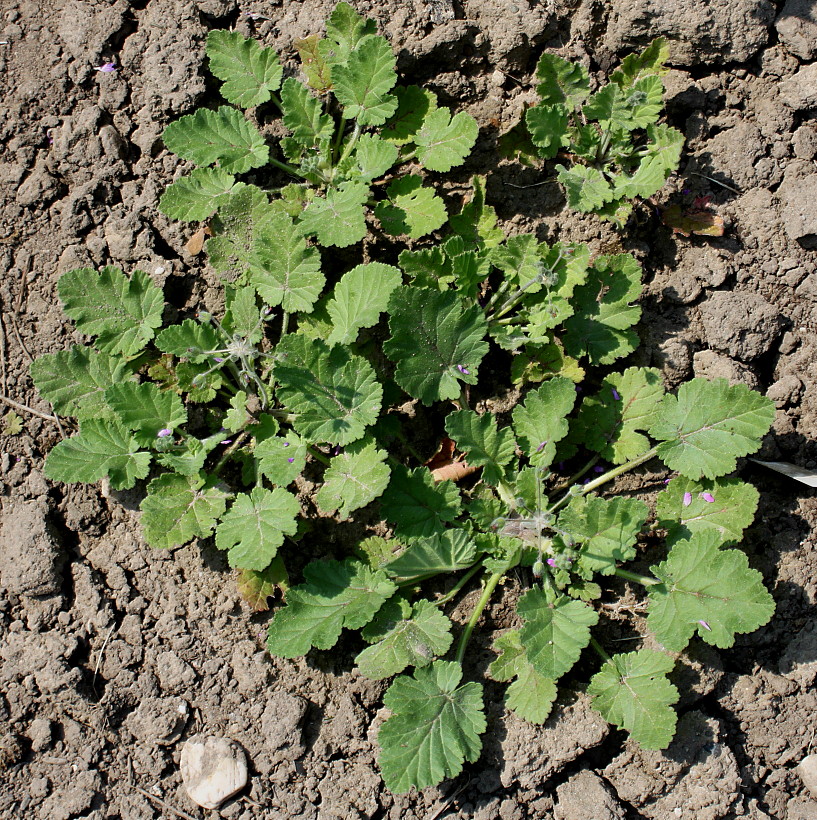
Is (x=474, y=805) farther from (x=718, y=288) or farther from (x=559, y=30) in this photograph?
(x=559, y=30)

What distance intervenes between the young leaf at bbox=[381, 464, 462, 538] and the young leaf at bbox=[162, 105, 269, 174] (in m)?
1.70

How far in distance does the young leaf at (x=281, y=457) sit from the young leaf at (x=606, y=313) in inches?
55.1

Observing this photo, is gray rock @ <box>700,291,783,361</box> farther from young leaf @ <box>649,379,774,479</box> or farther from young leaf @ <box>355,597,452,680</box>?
young leaf @ <box>355,597,452,680</box>

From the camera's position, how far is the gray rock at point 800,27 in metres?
3.99

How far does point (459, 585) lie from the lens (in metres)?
3.72

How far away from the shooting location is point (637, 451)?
3.73 metres

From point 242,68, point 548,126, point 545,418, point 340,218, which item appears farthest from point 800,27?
point 242,68

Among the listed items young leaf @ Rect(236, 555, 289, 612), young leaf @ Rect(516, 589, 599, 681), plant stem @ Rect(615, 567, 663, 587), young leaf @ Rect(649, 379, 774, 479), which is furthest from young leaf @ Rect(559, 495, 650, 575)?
young leaf @ Rect(236, 555, 289, 612)

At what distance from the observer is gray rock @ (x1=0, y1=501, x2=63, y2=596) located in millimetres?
3723

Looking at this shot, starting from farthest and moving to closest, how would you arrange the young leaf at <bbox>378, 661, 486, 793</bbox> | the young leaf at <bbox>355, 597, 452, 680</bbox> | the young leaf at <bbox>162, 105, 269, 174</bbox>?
the young leaf at <bbox>162, 105, 269, 174</bbox> → the young leaf at <bbox>355, 597, 452, 680</bbox> → the young leaf at <bbox>378, 661, 486, 793</bbox>

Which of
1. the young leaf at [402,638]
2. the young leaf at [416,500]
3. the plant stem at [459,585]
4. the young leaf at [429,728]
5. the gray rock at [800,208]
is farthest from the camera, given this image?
the gray rock at [800,208]

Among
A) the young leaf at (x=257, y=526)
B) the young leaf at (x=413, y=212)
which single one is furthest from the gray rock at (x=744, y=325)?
the young leaf at (x=257, y=526)

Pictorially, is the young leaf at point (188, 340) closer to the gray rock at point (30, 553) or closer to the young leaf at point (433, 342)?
the young leaf at point (433, 342)

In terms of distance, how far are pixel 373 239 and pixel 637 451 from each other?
5.60ft
